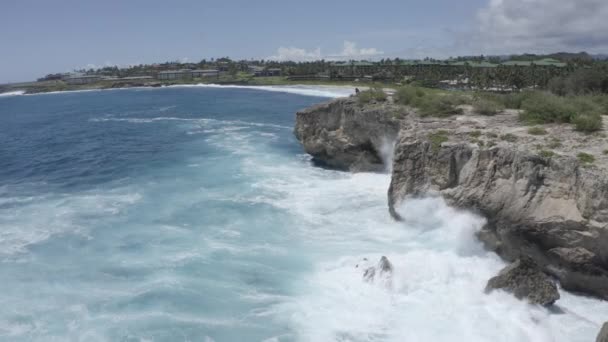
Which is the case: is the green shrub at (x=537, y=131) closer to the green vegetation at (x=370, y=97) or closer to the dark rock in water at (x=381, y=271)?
the dark rock in water at (x=381, y=271)

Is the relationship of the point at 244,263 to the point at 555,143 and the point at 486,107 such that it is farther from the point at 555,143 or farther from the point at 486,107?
the point at 486,107

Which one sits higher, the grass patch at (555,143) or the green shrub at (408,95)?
the green shrub at (408,95)

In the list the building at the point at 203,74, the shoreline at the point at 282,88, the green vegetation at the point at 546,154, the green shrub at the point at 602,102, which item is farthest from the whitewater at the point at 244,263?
the building at the point at 203,74

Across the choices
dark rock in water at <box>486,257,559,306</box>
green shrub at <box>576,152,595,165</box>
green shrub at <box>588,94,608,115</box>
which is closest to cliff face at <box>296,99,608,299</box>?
green shrub at <box>576,152,595,165</box>

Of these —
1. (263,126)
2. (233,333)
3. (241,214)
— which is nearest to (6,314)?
(233,333)

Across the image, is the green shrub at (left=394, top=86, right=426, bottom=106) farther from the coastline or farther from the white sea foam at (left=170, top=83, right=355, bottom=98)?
the coastline

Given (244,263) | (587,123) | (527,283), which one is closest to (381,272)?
(527,283)
